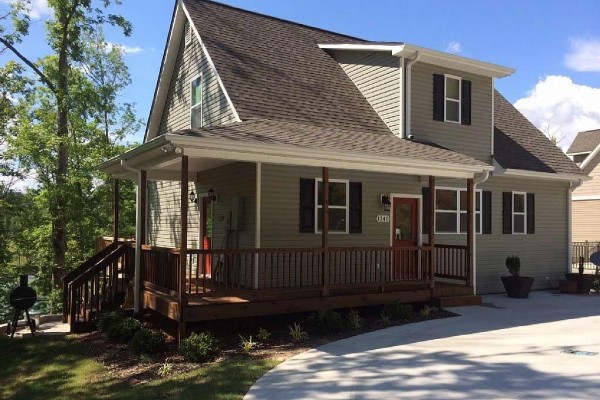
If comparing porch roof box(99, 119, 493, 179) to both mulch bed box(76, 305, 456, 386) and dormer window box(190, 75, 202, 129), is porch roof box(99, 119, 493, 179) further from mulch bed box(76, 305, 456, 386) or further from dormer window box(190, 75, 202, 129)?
mulch bed box(76, 305, 456, 386)

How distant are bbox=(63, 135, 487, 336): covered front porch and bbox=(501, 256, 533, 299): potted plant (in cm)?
124

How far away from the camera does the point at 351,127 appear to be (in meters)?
12.2

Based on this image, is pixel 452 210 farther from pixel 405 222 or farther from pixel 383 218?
pixel 383 218

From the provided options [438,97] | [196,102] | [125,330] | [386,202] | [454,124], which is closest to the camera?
[125,330]

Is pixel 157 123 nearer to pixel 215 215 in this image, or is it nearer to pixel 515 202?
pixel 215 215

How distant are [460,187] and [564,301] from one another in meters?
3.67

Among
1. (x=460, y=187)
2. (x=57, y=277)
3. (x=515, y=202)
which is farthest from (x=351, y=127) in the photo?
(x=57, y=277)

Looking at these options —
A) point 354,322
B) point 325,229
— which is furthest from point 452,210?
point 354,322

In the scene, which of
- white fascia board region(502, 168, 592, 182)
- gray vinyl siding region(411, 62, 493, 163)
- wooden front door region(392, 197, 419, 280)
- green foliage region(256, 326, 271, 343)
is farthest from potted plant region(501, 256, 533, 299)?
green foliage region(256, 326, 271, 343)

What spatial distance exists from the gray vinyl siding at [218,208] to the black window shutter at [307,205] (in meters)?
1.19

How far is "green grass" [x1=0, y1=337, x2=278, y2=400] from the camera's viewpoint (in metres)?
6.20

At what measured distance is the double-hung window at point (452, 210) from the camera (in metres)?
13.2

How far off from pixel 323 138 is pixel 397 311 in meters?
3.63

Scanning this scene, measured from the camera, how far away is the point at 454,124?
13.3 m
